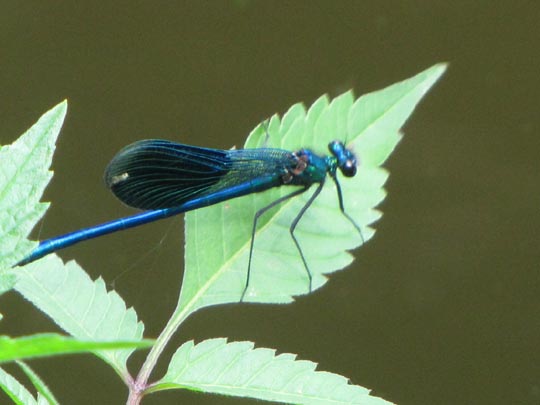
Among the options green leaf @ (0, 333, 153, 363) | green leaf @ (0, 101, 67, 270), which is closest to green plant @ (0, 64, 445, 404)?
green leaf @ (0, 101, 67, 270)

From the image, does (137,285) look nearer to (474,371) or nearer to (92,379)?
(92,379)

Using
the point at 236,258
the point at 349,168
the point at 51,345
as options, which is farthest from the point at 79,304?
the point at 51,345

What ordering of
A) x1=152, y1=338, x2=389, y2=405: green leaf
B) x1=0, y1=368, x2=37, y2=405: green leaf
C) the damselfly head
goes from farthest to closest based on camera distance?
1. the damselfly head
2. x1=152, y1=338, x2=389, y2=405: green leaf
3. x1=0, y1=368, x2=37, y2=405: green leaf

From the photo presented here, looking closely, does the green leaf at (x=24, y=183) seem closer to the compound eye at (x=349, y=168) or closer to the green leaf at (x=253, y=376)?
the green leaf at (x=253, y=376)

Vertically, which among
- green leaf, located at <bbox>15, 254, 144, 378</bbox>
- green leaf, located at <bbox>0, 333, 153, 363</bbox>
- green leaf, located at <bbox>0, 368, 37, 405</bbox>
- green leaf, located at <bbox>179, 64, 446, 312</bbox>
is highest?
green leaf, located at <bbox>179, 64, 446, 312</bbox>

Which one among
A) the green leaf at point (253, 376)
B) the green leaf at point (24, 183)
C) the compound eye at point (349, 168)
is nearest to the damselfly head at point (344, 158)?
the compound eye at point (349, 168)

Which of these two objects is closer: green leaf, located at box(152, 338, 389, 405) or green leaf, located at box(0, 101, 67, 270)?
green leaf, located at box(0, 101, 67, 270)

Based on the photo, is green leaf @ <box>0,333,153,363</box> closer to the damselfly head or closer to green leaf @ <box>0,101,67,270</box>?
green leaf @ <box>0,101,67,270</box>
